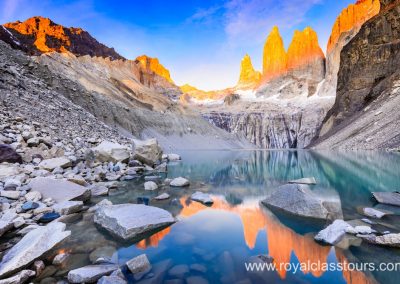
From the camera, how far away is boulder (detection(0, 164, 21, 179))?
30.0ft

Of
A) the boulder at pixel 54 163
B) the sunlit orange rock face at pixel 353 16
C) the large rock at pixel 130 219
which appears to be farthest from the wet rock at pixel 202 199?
the sunlit orange rock face at pixel 353 16

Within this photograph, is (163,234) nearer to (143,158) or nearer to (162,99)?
(143,158)

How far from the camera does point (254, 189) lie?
39.6 feet

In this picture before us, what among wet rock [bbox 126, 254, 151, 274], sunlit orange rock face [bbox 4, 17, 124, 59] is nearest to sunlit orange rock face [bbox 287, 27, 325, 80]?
sunlit orange rock face [bbox 4, 17, 124, 59]

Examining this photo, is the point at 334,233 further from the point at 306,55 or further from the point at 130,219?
the point at 306,55

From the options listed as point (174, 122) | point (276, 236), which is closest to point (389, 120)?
point (276, 236)

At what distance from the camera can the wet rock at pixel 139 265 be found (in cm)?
450

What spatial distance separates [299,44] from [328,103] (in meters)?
55.1

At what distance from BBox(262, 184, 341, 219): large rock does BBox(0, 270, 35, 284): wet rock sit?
6886 millimetres

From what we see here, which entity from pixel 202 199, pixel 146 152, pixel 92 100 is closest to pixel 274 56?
pixel 92 100

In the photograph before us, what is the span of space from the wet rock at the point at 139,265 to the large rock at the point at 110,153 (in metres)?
12.0

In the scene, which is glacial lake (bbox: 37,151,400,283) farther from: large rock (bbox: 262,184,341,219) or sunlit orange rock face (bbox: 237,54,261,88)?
sunlit orange rock face (bbox: 237,54,261,88)

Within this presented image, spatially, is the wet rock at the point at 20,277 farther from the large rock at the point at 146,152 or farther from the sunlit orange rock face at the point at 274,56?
the sunlit orange rock face at the point at 274,56

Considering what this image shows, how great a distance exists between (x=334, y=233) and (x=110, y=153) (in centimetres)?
1383
